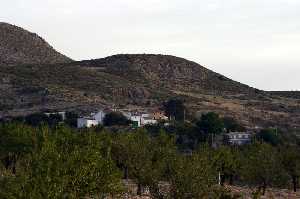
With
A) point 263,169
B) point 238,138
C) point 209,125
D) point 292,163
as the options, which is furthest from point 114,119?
point 263,169

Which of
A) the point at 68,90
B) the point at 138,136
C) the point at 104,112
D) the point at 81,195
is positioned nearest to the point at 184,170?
the point at 81,195

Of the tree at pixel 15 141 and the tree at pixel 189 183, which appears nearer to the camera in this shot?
the tree at pixel 189 183

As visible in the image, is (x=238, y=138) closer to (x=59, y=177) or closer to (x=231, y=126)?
(x=231, y=126)

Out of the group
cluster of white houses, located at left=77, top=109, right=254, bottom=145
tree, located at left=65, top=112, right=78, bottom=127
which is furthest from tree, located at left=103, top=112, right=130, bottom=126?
tree, located at left=65, top=112, right=78, bottom=127

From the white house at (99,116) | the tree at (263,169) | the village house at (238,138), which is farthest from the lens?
the white house at (99,116)

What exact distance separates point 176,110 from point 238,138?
31.9m

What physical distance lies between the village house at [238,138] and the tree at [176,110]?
27.9 m

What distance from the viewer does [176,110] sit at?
538ft

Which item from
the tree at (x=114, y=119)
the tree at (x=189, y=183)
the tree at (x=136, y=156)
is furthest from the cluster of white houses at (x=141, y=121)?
the tree at (x=189, y=183)

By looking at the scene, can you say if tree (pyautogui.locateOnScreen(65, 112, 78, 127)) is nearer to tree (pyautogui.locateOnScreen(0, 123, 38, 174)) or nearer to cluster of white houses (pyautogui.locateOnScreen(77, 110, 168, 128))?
cluster of white houses (pyautogui.locateOnScreen(77, 110, 168, 128))

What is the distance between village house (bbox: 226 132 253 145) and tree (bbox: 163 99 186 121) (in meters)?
27.9

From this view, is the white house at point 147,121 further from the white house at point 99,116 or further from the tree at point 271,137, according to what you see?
the tree at point 271,137

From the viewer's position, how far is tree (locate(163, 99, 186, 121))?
163750 mm

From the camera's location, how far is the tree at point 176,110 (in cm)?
16375
